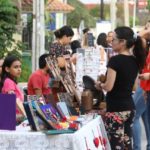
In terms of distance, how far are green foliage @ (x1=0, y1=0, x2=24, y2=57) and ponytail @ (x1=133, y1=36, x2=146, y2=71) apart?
10700 mm

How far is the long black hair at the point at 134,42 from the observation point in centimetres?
664

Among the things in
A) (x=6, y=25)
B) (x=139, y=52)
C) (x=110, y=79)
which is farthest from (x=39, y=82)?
(x=6, y=25)

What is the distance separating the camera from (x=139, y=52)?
689 cm

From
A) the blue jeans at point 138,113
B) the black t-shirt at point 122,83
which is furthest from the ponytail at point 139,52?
the blue jeans at point 138,113

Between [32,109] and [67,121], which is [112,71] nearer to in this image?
[67,121]

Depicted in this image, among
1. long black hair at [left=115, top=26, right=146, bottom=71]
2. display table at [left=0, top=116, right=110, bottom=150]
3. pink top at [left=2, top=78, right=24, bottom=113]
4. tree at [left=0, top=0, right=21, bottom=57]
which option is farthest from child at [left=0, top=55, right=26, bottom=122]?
tree at [left=0, top=0, right=21, bottom=57]

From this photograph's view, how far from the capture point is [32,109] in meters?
5.32

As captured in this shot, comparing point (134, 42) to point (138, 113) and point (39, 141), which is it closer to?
point (138, 113)

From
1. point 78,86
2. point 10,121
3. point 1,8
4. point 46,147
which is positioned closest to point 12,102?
point 10,121

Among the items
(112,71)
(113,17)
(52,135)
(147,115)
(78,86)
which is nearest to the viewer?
(52,135)

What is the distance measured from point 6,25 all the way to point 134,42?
37.5 feet

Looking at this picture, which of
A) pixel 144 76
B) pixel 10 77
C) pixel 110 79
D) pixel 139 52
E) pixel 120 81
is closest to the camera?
pixel 110 79

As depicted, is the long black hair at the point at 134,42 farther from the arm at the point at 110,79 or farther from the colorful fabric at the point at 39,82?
the colorful fabric at the point at 39,82

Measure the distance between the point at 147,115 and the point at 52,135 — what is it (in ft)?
10.2
